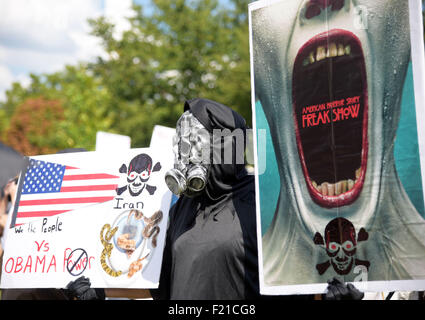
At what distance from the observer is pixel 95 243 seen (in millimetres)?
4723

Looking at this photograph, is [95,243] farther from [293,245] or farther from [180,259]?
[293,245]

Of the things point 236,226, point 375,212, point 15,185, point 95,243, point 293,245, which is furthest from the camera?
point 15,185

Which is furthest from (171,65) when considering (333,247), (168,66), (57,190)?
(333,247)

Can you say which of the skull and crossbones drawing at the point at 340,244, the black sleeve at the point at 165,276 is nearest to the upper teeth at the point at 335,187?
the skull and crossbones drawing at the point at 340,244

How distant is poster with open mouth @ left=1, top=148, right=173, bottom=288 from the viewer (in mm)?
4543

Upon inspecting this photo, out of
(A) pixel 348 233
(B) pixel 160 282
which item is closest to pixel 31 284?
(B) pixel 160 282

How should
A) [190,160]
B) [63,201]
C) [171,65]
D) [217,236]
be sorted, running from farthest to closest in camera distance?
[171,65]
[63,201]
[190,160]
[217,236]

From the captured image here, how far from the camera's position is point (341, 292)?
321 cm

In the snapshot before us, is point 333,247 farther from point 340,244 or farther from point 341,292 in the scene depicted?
point 341,292

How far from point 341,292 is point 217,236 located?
98 centimetres

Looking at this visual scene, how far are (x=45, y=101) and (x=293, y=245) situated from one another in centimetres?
3610

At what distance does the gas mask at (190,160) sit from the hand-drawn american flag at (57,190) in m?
0.99

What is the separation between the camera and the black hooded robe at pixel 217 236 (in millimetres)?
3842

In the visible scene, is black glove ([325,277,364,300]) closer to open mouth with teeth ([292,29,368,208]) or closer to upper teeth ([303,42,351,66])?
open mouth with teeth ([292,29,368,208])
